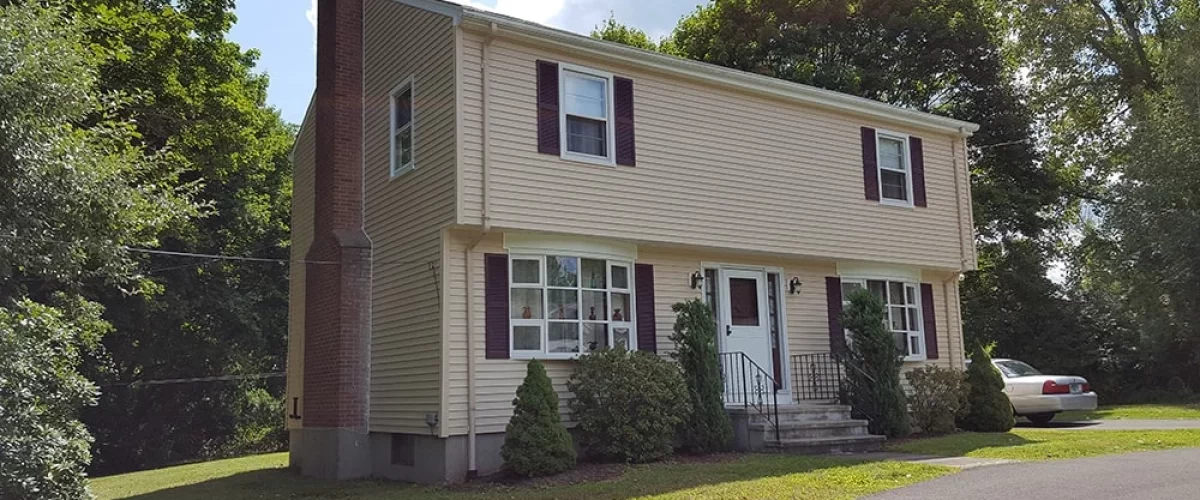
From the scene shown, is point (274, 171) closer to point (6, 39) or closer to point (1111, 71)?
point (6, 39)

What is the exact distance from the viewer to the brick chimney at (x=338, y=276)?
42.3ft

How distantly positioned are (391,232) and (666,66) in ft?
15.3

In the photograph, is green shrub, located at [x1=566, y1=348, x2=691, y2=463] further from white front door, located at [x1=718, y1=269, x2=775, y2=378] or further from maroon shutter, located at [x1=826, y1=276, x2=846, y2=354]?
maroon shutter, located at [x1=826, y1=276, x2=846, y2=354]

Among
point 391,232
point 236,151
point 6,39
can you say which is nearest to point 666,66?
point 391,232

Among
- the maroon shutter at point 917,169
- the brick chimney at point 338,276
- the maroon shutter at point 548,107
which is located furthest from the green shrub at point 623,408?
the maroon shutter at point 917,169

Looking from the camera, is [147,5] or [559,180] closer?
[559,180]

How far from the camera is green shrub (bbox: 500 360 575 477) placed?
10.6 metres

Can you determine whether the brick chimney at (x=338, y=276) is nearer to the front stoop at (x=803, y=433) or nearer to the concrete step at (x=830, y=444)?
the front stoop at (x=803, y=433)

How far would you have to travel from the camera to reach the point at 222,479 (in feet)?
48.4

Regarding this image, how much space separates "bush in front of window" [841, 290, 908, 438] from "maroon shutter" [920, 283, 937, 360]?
7.93 feet

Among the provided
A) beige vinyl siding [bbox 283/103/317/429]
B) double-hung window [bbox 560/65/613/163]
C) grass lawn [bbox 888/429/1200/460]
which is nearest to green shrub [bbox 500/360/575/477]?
double-hung window [bbox 560/65/613/163]

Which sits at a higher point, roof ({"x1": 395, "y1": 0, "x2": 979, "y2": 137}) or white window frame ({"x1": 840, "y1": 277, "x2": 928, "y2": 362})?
roof ({"x1": 395, "y1": 0, "x2": 979, "y2": 137})

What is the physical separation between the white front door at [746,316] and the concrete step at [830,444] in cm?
192

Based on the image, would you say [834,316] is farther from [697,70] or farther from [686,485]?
[686,485]
